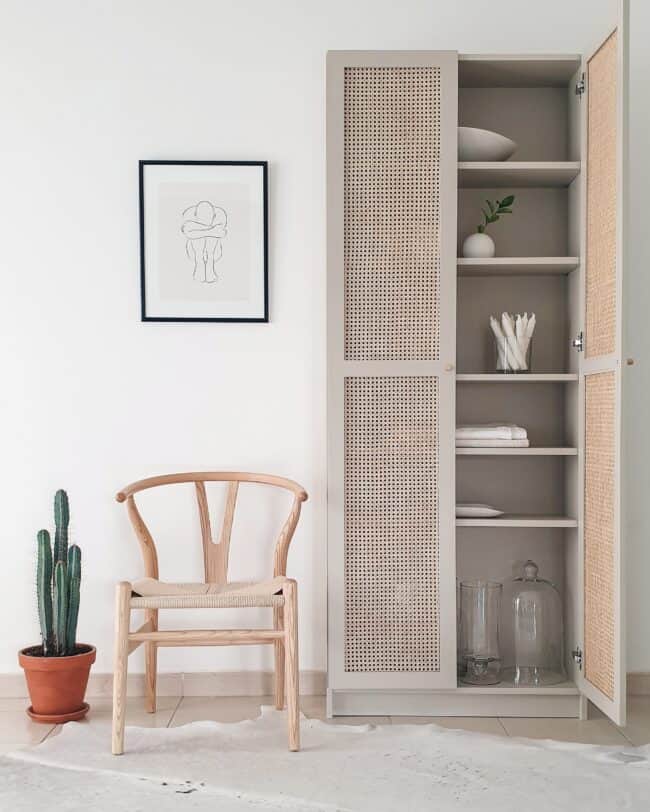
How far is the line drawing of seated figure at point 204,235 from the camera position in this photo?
10.5 feet

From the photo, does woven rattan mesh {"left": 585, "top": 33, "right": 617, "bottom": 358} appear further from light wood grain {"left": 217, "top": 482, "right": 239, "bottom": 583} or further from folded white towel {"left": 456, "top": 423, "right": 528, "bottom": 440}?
light wood grain {"left": 217, "top": 482, "right": 239, "bottom": 583}

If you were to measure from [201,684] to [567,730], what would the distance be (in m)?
1.24

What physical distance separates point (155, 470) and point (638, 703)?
6.10 ft

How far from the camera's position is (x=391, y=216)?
296cm

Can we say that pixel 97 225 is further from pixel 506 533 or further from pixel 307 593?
pixel 506 533

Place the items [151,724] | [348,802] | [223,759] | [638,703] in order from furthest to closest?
[638,703]
[151,724]
[223,759]
[348,802]

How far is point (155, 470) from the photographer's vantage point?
3230 millimetres

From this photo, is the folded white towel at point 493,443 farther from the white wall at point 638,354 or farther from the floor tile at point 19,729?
the floor tile at point 19,729

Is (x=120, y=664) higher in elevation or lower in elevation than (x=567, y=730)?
higher

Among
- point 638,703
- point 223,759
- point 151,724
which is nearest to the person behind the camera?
point 223,759

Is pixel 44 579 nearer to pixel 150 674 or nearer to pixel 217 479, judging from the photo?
pixel 150 674

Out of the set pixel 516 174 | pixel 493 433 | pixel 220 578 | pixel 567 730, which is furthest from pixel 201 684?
pixel 516 174

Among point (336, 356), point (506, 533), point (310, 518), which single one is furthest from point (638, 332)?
point (310, 518)

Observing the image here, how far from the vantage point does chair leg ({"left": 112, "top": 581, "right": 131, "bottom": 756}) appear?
2.58 metres
